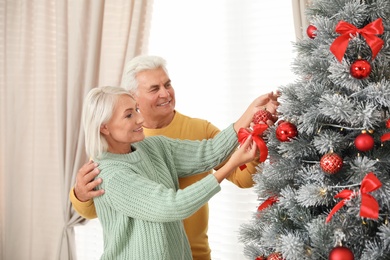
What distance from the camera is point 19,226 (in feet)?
12.1

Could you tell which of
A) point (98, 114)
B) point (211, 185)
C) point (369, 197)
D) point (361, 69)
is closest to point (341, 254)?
point (369, 197)

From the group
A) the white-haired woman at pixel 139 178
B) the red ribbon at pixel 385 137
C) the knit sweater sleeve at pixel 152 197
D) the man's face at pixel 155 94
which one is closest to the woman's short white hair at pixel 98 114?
the white-haired woman at pixel 139 178

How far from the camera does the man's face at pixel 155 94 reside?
2.16 m

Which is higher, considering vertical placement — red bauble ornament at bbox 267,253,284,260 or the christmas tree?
the christmas tree

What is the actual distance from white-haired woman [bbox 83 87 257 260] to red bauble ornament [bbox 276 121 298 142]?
0.22 meters

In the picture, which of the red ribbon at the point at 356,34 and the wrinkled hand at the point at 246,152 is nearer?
the red ribbon at the point at 356,34

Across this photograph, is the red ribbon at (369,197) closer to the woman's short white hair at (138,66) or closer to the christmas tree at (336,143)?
the christmas tree at (336,143)

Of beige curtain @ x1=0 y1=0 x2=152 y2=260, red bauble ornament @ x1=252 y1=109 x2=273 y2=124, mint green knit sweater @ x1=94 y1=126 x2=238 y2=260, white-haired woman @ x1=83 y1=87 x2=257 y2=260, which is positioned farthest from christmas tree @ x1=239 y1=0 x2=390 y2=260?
beige curtain @ x1=0 y1=0 x2=152 y2=260

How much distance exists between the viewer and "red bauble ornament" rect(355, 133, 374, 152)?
122cm

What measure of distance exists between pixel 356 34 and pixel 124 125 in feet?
2.87

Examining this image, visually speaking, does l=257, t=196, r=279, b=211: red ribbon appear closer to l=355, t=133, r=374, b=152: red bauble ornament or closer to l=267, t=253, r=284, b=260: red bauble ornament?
l=267, t=253, r=284, b=260: red bauble ornament

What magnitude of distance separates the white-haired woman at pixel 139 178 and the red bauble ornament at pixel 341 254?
0.47 m

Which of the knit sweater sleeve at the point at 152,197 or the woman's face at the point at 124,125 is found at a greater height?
the woman's face at the point at 124,125

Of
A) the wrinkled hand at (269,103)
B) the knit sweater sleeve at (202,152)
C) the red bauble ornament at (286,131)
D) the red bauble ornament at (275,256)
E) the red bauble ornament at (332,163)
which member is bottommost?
the red bauble ornament at (275,256)
